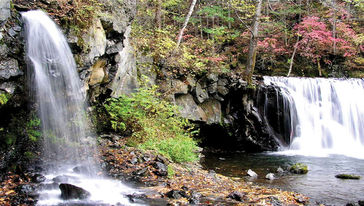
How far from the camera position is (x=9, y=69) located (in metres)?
4.95

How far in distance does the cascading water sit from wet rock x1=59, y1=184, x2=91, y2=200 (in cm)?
10

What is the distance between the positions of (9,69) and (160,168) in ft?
12.3

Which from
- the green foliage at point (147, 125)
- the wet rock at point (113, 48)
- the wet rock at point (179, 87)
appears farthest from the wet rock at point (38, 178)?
the wet rock at point (179, 87)

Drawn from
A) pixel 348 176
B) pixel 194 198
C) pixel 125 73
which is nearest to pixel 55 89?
pixel 194 198

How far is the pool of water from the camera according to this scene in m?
6.44

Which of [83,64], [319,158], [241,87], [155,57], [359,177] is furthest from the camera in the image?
[241,87]

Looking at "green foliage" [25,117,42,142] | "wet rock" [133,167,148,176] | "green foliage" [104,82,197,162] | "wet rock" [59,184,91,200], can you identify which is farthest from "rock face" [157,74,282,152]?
"wet rock" [59,184,91,200]

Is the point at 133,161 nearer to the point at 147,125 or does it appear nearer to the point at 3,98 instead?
the point at 147,125

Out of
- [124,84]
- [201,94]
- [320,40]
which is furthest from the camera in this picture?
[320,40]

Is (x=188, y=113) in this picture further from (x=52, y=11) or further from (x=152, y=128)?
(x=52, y=11)

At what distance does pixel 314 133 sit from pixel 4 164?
531 inches

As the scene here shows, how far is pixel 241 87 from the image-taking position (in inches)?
539

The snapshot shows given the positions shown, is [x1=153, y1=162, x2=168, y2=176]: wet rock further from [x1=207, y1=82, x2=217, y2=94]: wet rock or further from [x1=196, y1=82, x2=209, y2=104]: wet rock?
[x1=207, y1=82, x2=217, y2=94]: wet rock

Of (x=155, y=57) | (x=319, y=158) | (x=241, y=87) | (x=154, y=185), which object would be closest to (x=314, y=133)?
(x=319, y=158)
